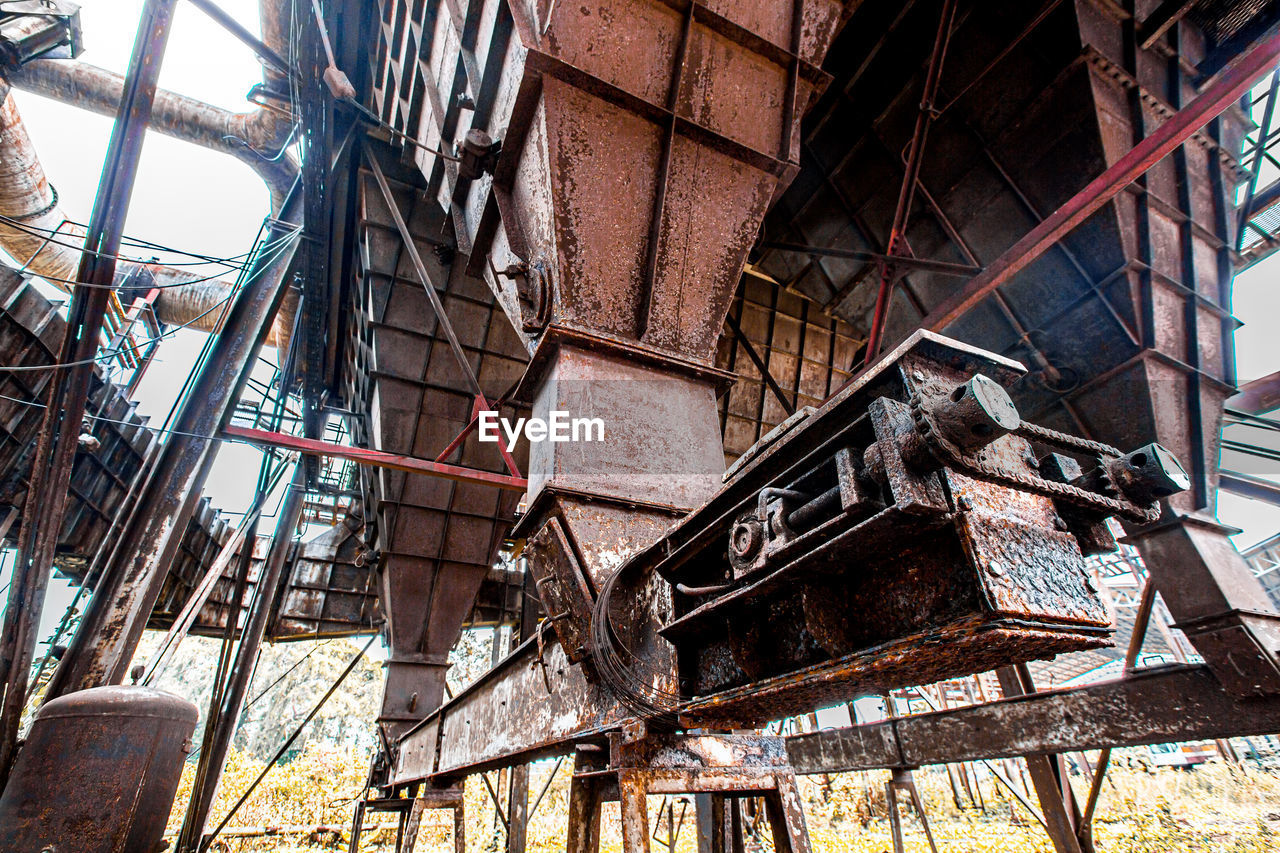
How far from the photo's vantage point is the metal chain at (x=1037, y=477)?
52.2 inches

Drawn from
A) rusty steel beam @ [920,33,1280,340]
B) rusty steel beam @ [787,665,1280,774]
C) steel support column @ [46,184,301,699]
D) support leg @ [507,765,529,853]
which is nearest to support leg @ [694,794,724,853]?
rusty steel beam @ [787,665,1280,774]

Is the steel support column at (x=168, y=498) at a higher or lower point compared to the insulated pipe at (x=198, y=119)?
lower

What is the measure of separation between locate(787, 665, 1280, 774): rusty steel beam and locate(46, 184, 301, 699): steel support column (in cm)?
655

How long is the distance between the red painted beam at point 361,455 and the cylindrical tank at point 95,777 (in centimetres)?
240

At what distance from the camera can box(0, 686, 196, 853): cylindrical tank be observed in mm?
3342

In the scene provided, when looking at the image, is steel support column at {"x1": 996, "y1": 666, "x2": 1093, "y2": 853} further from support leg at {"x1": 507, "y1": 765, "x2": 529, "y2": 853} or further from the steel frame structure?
support leg at {"x1": 507, "y1": 765, "x2": 529, "y2": 853}

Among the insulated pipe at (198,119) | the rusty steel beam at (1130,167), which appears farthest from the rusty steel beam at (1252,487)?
the insulated pipe at (198,119)

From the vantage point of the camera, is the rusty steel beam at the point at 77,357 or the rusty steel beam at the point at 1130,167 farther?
the rusty steel beam at the point at 77,357

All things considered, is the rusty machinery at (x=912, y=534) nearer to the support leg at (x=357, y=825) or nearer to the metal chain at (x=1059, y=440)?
the metal chain at (x=1059, y=440)

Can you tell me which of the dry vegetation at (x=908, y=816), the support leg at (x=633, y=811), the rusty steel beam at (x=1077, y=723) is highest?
the rusty steel beam at (x=1077, y=723)

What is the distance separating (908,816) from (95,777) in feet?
62.0

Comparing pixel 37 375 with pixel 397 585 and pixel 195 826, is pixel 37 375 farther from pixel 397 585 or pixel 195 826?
pixel 195 826

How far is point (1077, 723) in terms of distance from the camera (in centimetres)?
476

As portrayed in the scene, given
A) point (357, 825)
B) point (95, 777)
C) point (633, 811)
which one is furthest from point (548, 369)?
point (357, 825)
